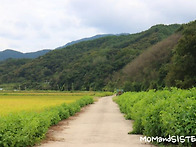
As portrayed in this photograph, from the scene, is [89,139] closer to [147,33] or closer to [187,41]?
[187,41]

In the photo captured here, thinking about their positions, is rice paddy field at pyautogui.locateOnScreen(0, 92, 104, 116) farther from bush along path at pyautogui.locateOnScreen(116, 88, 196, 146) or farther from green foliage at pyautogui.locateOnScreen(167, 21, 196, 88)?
green foliage at pyautogui.locateOnScreen(167, 21, 196, 88)

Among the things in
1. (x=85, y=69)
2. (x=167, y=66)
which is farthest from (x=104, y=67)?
(x=167, y=66)

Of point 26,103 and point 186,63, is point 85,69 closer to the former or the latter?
point 186,63

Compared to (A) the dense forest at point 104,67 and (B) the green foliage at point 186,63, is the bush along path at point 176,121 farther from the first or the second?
(A) the dense forest at point 104,67

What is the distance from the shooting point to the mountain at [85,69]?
11725 centimetres

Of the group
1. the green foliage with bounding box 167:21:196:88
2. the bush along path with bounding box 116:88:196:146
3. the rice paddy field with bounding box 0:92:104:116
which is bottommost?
the rice paddy field with bounding box 0:92:104:116

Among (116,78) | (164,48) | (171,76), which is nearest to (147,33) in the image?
(116,78)

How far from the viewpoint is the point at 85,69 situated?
12375 centimetres

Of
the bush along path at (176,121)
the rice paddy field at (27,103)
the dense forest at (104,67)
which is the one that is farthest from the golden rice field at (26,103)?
the dense forest at (104,67)

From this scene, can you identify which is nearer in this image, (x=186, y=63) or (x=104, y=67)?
(x=186, y=63)

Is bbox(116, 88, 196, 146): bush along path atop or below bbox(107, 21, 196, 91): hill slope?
below

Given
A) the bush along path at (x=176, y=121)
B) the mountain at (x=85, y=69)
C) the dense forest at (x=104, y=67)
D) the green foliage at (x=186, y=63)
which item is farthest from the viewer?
the mountain at (x=85, y=69)

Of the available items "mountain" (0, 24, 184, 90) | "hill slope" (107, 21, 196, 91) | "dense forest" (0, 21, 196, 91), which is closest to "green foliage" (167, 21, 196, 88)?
"hill slope" (107, 21, 196, 91)

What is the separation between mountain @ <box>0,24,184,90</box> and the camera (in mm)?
117250
